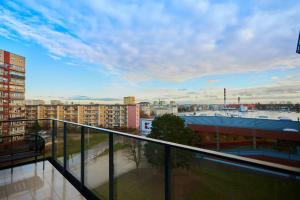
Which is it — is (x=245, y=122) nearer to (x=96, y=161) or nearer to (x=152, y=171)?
(x=96, y=161)

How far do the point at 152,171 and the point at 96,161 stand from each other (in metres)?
1.23

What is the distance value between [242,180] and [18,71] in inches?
522

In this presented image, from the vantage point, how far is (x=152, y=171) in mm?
1774

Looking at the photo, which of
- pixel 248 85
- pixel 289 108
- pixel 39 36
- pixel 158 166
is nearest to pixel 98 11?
pixel 39 36

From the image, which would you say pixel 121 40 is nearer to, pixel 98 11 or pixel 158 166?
pixel 98 11

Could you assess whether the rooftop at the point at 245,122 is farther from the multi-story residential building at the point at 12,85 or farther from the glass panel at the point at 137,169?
the glass panel at the point at 137,169

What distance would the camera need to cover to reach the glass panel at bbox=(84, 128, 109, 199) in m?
2.42

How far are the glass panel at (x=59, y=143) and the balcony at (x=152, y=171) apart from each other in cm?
2

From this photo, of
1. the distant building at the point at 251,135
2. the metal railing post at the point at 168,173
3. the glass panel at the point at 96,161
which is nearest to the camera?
the metal railing post at the point at 168,173

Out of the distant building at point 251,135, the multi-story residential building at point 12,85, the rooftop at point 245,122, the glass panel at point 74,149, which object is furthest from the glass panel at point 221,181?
the rooftop at point 245,122

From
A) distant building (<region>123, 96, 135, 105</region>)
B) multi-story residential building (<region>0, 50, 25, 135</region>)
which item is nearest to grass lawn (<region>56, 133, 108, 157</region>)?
multi-story residential building (<region>0, 50, 25, 135</region>)

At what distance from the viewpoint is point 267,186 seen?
1009 mm

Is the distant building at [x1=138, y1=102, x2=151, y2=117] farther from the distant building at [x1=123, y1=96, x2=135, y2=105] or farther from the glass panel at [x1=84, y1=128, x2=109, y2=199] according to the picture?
the glass panel at [x1=84, y1=128, x2=109, y2=199]

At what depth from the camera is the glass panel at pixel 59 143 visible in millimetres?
3828
